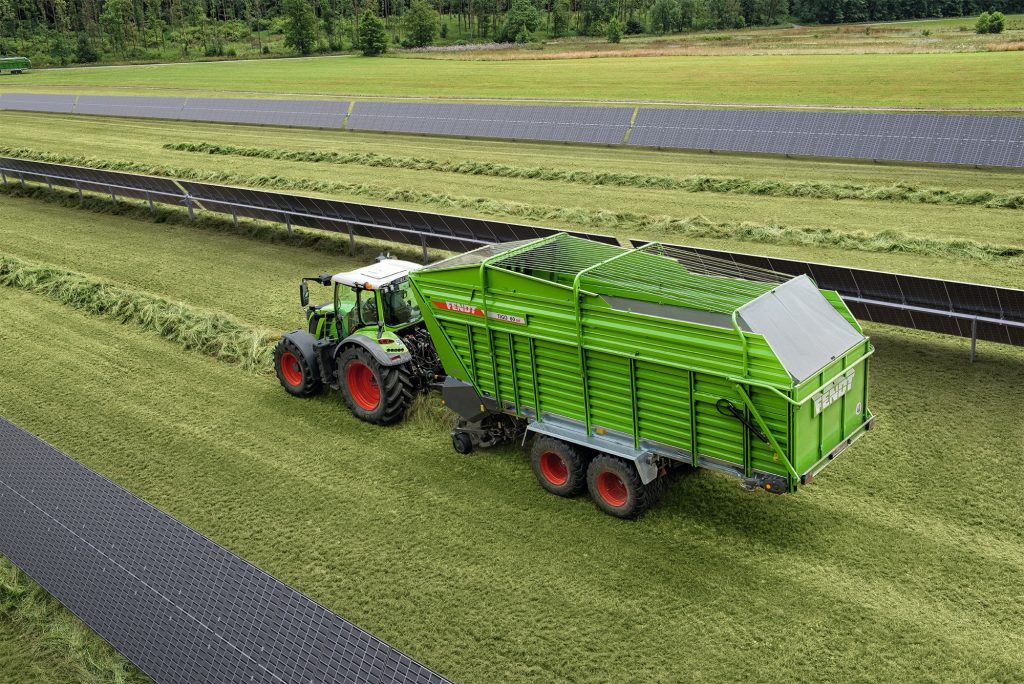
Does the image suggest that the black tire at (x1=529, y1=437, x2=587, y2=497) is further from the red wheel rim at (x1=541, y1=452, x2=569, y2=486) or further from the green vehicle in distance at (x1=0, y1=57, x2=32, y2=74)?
the green vehicle in distance at (x1=0, y1=57, x2=32, y2=74)

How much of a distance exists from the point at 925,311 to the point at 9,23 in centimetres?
12562

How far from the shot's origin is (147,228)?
2498cm

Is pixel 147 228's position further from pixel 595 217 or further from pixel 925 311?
pixel 925 311

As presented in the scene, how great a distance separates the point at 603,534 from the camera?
32.1 ft

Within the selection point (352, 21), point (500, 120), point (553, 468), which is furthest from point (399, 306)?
point (352, 21)

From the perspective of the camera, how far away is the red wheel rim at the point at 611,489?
32.8ft

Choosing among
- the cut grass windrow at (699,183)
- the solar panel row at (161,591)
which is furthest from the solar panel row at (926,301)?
the solar panel row at (161,591)

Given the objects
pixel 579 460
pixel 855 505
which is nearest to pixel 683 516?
pixel 579 460

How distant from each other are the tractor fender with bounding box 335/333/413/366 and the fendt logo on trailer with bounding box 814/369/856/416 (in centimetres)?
579

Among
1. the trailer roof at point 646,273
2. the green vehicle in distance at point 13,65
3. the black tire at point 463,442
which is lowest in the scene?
the black tire at point 463,442

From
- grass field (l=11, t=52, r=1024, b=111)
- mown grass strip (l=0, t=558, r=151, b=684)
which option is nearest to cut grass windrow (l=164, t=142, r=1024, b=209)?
grass field (l=11, t=52, r=1024, b=111)

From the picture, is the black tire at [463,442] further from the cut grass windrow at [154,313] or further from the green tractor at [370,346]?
the cut grass windrow at [154,313]

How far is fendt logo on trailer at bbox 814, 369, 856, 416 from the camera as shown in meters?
8.84

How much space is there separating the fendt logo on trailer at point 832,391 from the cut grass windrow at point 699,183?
1584 cm
